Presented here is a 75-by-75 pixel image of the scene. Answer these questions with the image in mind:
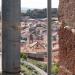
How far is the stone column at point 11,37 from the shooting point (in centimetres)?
169

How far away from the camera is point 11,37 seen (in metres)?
1.71

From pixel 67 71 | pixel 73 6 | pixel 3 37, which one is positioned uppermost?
pixel 73 6

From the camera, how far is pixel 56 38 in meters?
2.68

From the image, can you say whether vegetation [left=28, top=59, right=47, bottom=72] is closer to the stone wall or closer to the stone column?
the stone wall

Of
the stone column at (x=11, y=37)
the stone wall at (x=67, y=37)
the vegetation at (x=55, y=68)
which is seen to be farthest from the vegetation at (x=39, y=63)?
the stone column at (x=11, y=37)

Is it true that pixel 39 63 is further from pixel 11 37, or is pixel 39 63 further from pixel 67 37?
pixel 11 37

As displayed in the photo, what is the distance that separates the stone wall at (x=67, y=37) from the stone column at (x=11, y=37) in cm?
76

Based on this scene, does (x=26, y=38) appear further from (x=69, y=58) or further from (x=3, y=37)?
(x=3, y=37)

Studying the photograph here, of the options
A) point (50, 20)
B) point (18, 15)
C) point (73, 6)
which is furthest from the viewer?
point (73, 6)

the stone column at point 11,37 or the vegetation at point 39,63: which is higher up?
the stone column at point 11,37

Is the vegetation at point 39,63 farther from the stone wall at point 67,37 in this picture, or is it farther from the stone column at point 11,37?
the stone column at point 11,37

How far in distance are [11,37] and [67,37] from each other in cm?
94

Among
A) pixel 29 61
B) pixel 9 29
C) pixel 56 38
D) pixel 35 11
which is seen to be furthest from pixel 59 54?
pixel 9 29

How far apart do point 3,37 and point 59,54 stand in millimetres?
1122
